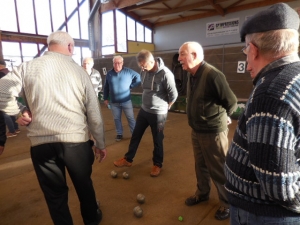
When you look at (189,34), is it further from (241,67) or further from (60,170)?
(60,170)

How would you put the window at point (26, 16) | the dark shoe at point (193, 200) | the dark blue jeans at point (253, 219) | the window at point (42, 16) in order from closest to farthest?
the dark blue jeans at point (253, 219) → the dark shoe at point (193, 200) → the window at point (26, 16) → the window at point (42, 16)

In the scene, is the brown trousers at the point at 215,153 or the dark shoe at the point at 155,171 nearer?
the brown trousers at the point at 215,153

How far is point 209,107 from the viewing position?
1.82 meters

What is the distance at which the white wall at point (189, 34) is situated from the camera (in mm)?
12039

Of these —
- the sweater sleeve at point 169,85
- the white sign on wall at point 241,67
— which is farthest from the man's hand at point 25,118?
the white sign on wall at point 241,67

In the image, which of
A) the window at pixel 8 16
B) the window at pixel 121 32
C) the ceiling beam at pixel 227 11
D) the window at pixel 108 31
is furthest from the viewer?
the window at pixel 121 32

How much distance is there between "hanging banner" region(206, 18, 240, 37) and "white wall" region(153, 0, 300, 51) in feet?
0.54

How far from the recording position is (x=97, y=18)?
10.5 m

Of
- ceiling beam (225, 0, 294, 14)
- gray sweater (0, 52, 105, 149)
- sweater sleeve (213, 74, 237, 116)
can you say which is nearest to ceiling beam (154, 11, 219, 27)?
ceiling beam (225, 0, 294, 14)

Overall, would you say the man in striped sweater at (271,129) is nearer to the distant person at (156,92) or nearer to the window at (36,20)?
the distant person at (156,92)

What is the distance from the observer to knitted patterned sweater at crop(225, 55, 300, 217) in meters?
0.71

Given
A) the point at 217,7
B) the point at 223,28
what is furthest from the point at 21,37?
the point at 223,28

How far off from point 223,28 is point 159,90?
1129cm

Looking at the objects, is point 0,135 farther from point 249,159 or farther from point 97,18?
point 97,18
